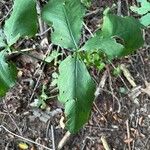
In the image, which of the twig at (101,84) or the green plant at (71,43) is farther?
the twig at (101,84)

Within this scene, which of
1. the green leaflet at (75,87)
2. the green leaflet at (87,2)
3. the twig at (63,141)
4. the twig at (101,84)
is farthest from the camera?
the green leaflet at (87,2)

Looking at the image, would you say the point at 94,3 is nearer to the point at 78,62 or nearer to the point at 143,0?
the point at 143,0

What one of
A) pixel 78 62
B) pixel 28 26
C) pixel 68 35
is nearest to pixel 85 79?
pixel 78 62

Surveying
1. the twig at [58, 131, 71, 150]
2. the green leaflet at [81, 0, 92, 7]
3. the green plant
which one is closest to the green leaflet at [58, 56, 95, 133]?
the green plant

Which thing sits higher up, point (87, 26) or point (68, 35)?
point (68, 35)

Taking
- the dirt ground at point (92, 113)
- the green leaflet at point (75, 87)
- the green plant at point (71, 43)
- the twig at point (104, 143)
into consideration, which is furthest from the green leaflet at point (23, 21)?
the twig at point (104, 143)

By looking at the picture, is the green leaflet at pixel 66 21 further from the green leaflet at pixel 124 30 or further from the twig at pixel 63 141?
the twig at pixel 63 141
